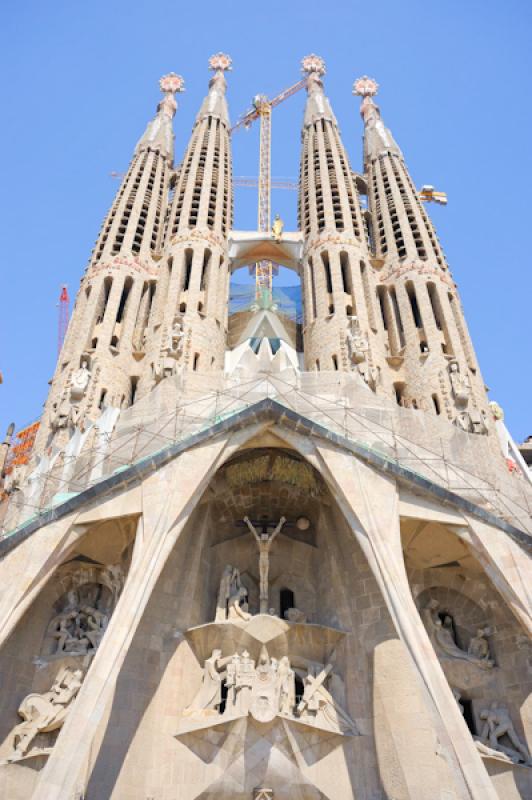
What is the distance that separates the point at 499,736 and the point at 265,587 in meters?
4.92

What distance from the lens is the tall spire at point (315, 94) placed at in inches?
1175

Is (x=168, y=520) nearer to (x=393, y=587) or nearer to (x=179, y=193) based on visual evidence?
(x=393, y=587)

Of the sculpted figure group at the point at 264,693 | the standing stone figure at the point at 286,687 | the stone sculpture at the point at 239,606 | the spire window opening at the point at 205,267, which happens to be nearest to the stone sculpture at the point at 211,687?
the sculpted figure group at the point at 264,693

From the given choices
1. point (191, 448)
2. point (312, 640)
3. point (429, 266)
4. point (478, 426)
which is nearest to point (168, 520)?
point (191, 448)

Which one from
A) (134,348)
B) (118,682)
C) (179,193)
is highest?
(179,193)

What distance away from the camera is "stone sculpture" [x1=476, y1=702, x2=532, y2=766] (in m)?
11.8

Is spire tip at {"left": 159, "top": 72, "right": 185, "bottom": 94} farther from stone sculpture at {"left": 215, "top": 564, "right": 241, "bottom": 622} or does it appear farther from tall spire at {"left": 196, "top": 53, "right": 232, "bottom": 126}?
stone sculpture at {"left": 215, "top": 564, "right": 241, "bottom": 622}

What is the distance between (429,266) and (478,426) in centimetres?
673

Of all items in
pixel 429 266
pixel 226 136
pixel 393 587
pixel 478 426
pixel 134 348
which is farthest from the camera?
pixel 226 136

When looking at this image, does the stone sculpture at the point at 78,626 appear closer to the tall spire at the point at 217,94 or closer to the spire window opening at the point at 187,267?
the spire window opening at the point at 187,267

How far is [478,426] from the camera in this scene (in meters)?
16.2

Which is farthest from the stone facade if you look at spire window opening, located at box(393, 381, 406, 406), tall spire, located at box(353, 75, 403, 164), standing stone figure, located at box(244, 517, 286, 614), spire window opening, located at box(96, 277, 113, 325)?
tall spire, located at box(353, 75, 403, 164)

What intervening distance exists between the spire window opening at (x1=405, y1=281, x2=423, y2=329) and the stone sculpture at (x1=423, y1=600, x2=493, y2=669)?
8691 mm

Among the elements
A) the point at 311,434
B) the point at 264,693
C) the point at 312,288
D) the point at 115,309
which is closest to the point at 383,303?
the point at 312,288
